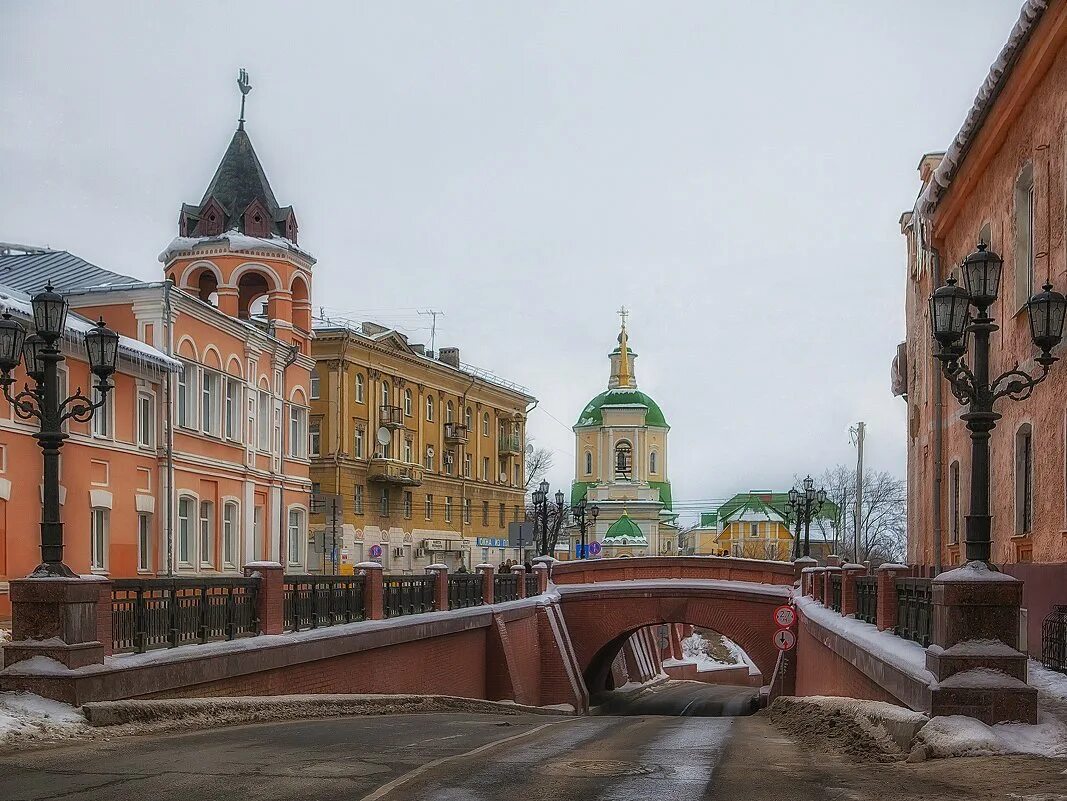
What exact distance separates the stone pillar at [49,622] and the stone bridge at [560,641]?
15 mm

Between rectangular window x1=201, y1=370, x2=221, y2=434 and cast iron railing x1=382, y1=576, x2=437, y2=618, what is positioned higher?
rectangular window x1=201, y1=370, x2=221, y2=434

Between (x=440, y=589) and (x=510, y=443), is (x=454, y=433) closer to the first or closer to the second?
(x=510, y=443)

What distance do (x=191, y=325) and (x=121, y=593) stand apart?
55.0 feet

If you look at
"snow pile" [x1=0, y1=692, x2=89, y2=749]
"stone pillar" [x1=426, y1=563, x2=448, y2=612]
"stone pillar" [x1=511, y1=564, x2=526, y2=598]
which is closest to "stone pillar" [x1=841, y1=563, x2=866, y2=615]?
"stone pillar" [x1=426, y1=563, x2=448, y2=612]

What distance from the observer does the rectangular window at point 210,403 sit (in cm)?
3472

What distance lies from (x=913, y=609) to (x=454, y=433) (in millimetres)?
52194

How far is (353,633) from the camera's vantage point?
21.6m

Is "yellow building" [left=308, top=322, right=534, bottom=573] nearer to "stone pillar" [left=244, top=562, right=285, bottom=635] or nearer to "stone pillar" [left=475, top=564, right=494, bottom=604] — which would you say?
"stone pillar" [left=475, top=564, right=494, bottom=604]

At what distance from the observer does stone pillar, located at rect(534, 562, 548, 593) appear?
41125 millimetres

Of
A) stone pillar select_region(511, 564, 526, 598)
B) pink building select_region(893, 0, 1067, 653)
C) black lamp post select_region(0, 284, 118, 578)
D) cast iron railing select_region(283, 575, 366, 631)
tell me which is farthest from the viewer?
stone pillar select_region(511, 564, 526, 598)

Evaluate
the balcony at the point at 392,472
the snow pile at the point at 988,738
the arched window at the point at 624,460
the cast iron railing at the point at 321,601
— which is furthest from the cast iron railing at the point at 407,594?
the arched window at the point at 624,460

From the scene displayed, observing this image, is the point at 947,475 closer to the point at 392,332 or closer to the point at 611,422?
the point at 392,332

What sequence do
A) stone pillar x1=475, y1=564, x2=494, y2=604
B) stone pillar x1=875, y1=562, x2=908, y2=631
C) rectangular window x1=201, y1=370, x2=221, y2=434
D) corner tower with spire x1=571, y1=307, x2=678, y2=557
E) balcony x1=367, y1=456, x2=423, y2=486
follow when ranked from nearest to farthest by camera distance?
stone pillar x1=875, y1=562, x2=908, y2=631
stone pillar x1=475, y1=564, x2=494, y2=604
rectangular window x1=201, y1=370, x2=221, y2=434
balcony x1=367, y1=456, x2=423, y2=486
corner tower with spire x1=571, y1=307, x2=678, y2=557

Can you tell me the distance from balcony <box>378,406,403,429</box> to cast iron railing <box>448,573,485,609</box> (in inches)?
1107
